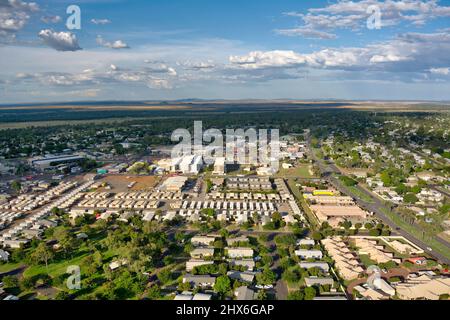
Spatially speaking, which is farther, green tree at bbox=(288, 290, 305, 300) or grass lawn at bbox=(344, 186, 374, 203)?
grass lawn at bbox=(344, 186, 374, 203)

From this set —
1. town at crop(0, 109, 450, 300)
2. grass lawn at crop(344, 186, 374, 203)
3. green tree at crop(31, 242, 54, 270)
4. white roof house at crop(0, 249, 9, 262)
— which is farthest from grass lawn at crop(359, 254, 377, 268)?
white roof house at crop(0, 249, 9, 262)

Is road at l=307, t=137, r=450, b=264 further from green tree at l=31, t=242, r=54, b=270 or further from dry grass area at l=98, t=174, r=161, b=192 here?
green tree at l=31, t=242, r=54, b=270

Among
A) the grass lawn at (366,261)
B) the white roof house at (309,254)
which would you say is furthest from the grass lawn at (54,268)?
the grass lawn at (366,261)

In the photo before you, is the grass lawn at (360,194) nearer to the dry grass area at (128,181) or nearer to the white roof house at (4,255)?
the dry grass area at (128,181)

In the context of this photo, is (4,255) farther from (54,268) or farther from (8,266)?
(54,268)

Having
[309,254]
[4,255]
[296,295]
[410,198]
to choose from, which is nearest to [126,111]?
[4,255]

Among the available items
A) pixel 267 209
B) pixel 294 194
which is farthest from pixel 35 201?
pixel 294 194

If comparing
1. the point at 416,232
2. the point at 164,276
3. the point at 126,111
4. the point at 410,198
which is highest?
the point at 126,111

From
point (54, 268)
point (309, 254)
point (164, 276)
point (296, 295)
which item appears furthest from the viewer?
point (309, 254)
